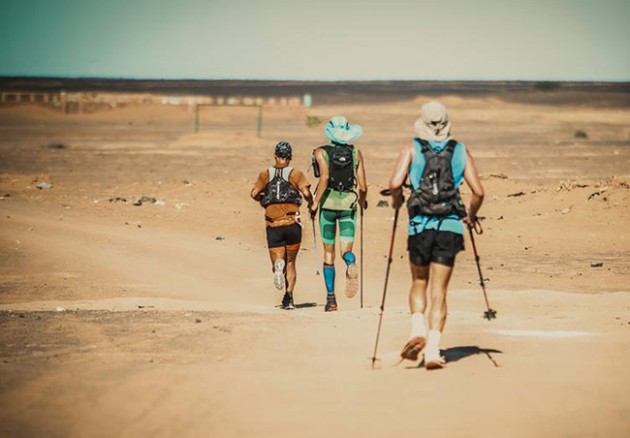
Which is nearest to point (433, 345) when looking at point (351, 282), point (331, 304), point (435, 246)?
point (435, 246)

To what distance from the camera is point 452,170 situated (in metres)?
9.34

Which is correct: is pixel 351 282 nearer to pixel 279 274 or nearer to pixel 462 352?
pixel 279 274

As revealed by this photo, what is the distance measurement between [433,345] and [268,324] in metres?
2.59

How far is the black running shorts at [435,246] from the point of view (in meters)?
9.35

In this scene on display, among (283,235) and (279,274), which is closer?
(279,274)

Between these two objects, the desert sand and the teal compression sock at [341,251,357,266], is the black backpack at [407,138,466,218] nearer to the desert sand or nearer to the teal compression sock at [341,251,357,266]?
the desert sand

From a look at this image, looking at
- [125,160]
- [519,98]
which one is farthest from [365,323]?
[519,98]

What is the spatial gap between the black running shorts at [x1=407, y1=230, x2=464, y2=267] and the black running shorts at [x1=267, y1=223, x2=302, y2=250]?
431 centimetres


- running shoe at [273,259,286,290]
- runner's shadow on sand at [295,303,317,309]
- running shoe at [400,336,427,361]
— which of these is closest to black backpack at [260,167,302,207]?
running shoe at [273,259,286,290]

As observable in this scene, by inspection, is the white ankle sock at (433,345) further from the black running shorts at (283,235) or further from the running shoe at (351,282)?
the black running shorts at (283,235)

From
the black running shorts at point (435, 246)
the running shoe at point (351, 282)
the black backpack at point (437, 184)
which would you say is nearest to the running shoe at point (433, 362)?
the black running shorts at point (435, 246)

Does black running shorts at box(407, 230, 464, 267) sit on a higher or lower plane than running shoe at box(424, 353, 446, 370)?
higher

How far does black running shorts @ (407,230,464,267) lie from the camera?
9352 mm

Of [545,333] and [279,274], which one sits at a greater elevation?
[545,333]
